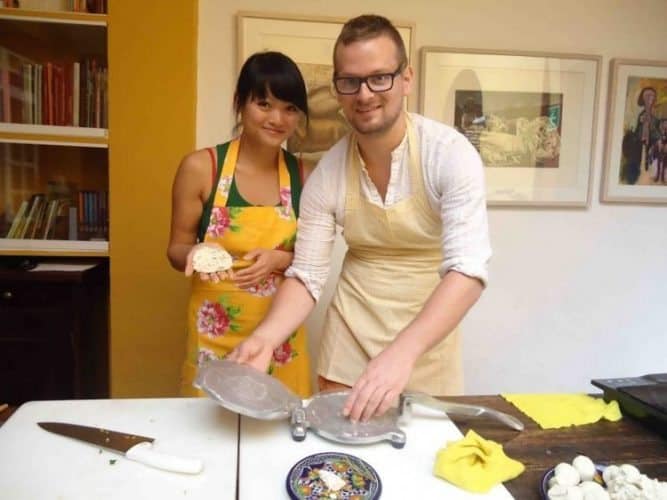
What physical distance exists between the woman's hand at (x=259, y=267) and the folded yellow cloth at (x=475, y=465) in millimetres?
655

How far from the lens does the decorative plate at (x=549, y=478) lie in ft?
2.11

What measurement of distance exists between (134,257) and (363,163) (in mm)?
1014

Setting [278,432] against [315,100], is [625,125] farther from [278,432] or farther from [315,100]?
[278,432]

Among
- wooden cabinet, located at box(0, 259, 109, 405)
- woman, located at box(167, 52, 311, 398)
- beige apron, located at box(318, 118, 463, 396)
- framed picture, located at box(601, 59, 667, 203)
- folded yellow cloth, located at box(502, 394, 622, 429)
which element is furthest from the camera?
framed picture, located at box(601, 59, 667, 203)

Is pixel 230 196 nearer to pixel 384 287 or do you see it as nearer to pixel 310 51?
pixel 384 287

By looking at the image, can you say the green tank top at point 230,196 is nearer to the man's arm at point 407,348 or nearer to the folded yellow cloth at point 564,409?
the man's arm at point 407,348

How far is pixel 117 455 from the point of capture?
71 cm

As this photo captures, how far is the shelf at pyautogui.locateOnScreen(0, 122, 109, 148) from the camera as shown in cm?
172

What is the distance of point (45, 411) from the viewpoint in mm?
832

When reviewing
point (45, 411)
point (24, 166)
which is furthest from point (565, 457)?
point (24, 166)

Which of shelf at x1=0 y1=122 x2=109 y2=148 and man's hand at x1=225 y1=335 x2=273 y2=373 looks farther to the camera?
shelf at x1=0 y1=122 x2=109 y2=148

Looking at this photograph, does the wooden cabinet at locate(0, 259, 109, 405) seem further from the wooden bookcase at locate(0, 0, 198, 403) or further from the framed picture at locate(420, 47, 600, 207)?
the framed picture at locate(420, 47, 600, 207)

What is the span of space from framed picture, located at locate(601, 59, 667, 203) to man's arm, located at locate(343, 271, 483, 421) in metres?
1.47

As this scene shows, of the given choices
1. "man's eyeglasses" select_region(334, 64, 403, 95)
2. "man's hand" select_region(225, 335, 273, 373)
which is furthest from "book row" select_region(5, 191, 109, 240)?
"man's eyeglasses" select_region(334, 64, 403, 95)
